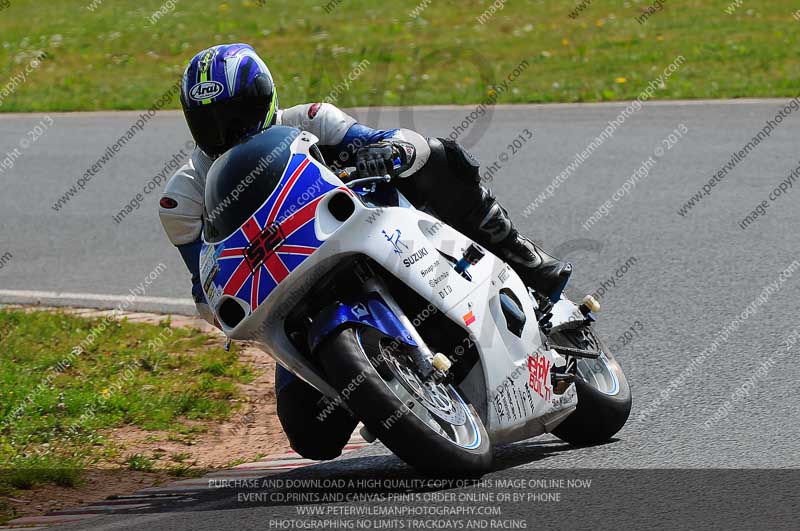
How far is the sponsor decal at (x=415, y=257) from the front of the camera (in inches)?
196

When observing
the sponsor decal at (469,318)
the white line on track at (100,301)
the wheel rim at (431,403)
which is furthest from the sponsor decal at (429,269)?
the white line on track at (100,301)

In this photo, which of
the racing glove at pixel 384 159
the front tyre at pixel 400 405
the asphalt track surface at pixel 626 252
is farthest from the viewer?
the asphalt track surface at pixel 626 252

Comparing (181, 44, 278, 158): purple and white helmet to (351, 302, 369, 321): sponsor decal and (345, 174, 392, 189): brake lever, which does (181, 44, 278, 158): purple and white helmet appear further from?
(351, 302, 369, 321): sponsor decal

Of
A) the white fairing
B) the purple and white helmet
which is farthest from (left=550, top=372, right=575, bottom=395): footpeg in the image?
the purple and white helmet

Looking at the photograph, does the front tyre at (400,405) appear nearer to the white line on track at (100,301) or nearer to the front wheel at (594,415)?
the front wheel at (594,415)

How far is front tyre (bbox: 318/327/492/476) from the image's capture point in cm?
469

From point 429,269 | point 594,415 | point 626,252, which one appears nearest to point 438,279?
point 429,269

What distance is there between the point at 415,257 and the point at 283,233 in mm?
514

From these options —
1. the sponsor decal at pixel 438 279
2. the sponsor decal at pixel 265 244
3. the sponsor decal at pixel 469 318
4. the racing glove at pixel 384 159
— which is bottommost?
the sponsor decal at pixel 265 244

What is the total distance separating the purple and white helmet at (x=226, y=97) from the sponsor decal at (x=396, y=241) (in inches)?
29.5

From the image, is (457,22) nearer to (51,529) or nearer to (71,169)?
(71,169)

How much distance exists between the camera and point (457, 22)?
71.3 feet

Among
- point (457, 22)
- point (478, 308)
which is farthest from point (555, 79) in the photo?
point (478, 308)

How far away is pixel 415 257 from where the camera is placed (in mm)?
5020
